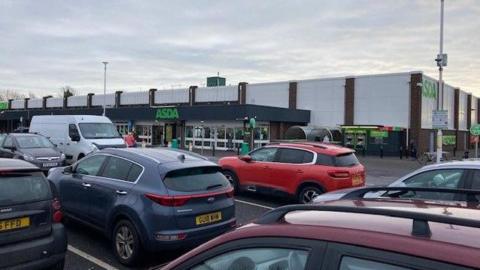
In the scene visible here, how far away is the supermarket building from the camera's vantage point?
39438 mm

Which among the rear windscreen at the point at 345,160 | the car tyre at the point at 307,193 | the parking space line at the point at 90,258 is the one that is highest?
the rear windscreen at the point at 345,160

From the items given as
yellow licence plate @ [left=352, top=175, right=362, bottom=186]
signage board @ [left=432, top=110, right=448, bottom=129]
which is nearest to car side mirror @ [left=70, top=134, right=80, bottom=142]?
yellow licence plate @ [left=352, top=175, right=362, bottom=186]

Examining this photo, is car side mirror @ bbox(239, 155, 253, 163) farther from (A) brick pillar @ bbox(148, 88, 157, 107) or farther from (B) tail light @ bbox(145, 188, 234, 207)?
(A) brick pillar @ bbox(148, 88, 157, 107)

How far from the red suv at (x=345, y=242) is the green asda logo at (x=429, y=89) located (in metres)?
40.8

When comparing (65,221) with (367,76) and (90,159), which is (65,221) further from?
(367,76)

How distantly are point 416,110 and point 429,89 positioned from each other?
11.7 feet

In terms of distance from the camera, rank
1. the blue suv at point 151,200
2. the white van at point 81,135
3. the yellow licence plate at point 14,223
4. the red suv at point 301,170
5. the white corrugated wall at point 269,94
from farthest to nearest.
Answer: the white corrugated wall at point 269,94 < the white van at point 81,135 < the red suv at point 301,170 < the blue suv at point 151,200 < the yellow licence plate at point 14,223

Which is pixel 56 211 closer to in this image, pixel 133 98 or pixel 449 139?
pixel 449 139

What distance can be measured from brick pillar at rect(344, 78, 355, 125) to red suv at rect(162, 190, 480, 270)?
1655 inches

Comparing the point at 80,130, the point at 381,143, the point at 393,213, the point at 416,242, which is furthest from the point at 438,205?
the point at 381,143

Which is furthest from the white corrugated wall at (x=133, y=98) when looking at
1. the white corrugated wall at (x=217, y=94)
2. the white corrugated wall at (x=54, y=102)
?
the white corrugated wall at (x=54, y=102)

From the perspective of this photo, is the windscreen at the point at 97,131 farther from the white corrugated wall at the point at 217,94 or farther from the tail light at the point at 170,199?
the white corrugated wall at the point at 217,94

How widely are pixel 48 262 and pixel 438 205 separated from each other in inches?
167

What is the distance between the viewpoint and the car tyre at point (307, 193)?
37.0ft
